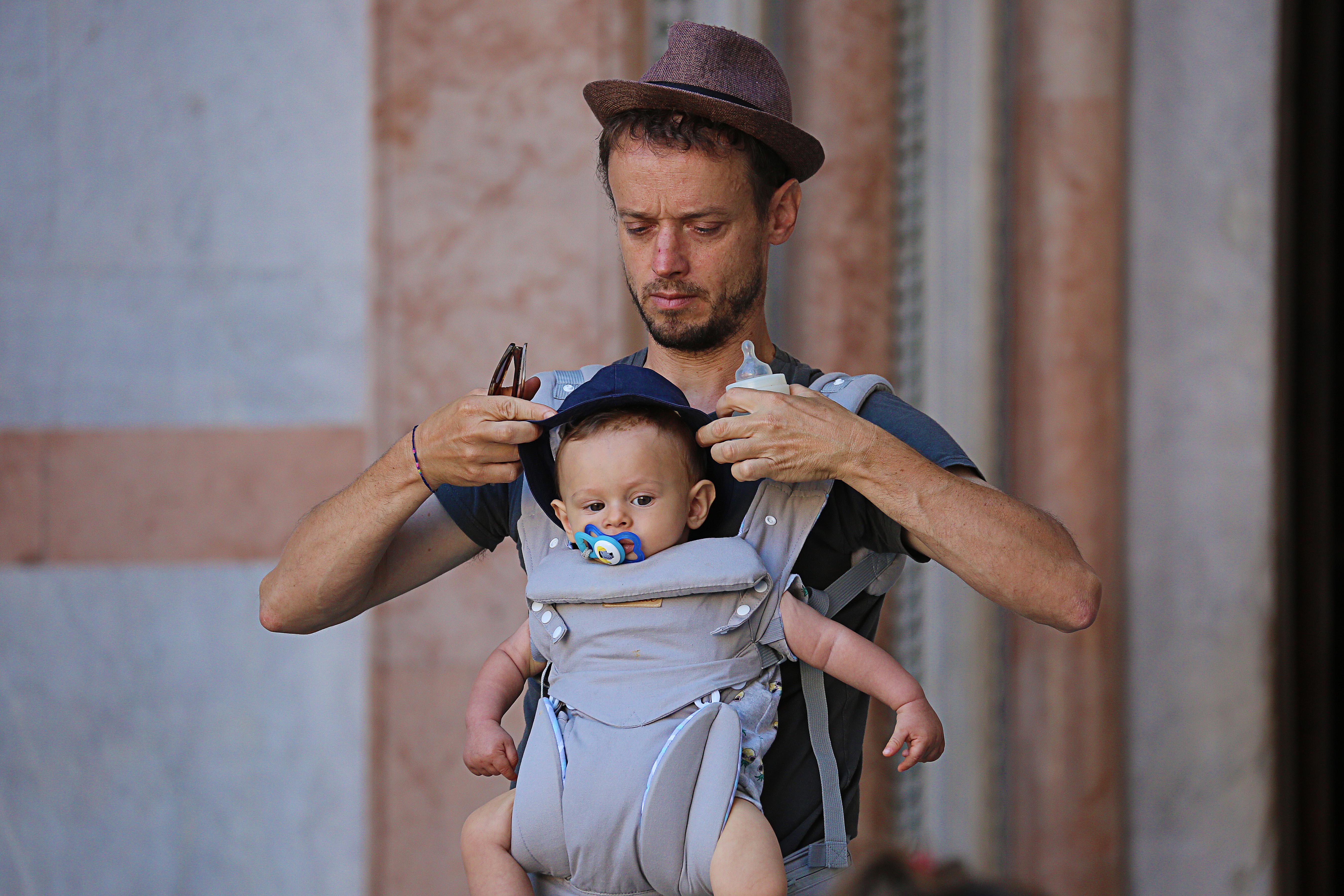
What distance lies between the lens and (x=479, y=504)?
2.30 m

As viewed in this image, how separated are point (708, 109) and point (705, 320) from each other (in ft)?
1.23

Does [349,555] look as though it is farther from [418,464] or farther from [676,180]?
[676,180]

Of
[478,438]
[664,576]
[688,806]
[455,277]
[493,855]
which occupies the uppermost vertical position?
[455,277]

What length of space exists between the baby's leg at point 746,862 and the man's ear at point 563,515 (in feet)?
1.76

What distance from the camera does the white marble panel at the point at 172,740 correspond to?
4.12 meters

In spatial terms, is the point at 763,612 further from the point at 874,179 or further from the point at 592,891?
the point at 874,179

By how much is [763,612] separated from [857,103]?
107 inches

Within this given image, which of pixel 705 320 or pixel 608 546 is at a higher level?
pixel 705 320

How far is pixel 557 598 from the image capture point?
6.50ft

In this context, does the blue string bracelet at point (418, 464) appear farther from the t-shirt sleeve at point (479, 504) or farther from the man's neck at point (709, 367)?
the man's neck at point (709, 367)

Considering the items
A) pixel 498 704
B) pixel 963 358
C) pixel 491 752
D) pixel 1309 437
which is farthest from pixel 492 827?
pixel 1309 437

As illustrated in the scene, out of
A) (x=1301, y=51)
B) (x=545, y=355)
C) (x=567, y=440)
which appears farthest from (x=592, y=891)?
(x=1301, y=51)

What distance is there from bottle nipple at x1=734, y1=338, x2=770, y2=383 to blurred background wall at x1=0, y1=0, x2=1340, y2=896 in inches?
78.1

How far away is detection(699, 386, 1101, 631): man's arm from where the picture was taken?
1.92 m
